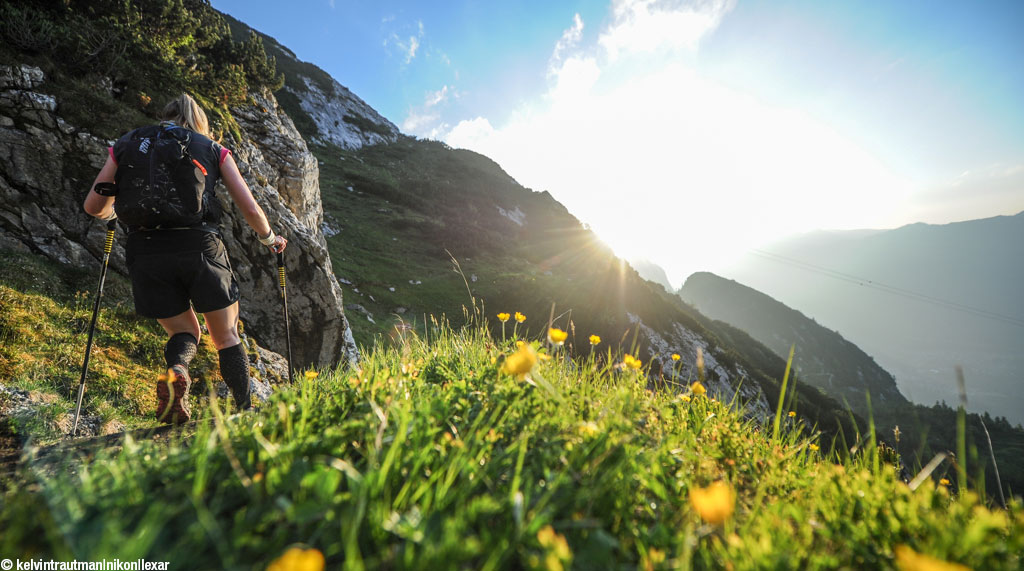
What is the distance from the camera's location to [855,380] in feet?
184

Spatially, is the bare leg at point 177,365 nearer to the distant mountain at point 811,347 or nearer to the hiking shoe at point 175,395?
the hiking shoe at point 175,395

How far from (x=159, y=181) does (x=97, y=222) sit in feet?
14.7

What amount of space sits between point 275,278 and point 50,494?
7273mm

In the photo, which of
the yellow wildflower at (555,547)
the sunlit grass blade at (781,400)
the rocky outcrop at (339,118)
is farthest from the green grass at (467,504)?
the rocky outcrop at (339,118)

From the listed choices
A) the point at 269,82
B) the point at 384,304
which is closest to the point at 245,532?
the point at 384,304

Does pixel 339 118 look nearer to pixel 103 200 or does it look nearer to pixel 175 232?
pixel 103 200

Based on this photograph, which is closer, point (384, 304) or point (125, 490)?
point (125, 490)

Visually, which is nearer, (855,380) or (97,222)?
(97,222)

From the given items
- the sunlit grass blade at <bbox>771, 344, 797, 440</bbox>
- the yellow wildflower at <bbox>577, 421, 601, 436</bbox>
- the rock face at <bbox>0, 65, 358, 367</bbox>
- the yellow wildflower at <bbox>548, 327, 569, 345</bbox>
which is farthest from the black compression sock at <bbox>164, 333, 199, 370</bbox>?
the sunlit grass blade at <bbox>771, 344, 797, 440</bbox>

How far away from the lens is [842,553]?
1321 mm

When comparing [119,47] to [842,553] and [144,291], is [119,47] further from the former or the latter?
[842,553]

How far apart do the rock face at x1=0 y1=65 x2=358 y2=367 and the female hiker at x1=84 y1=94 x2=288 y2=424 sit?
1.23 meters

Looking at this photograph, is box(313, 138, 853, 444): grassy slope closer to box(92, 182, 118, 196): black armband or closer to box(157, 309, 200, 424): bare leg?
box(157, 309, 200, 424): bare leg

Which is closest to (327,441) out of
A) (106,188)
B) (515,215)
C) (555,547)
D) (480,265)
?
(555,547)
